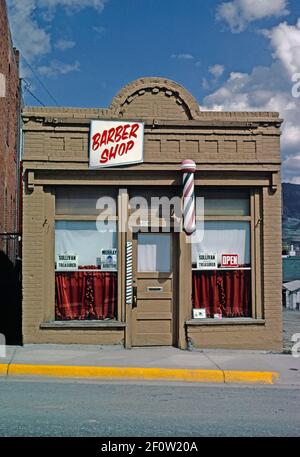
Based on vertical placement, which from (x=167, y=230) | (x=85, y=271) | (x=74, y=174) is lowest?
(x=85, y=271)

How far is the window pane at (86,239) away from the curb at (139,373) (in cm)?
251

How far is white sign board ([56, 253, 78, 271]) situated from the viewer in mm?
11250

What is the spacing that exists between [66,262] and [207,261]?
8.83 feet

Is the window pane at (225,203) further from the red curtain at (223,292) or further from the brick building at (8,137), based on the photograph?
the brick building at (8,137)

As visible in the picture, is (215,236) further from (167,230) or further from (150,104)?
(150,104)

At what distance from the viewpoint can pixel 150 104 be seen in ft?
37.2

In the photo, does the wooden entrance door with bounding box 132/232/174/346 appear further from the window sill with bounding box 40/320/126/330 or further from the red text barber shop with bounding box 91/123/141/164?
the red text barber shop with bounding box 91/123/141/164

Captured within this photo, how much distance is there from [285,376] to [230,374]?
90 centimetres

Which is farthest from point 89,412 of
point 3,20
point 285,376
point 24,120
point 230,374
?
point 3,20

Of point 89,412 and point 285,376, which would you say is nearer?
point 89,412

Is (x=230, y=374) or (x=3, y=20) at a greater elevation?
(x=3, y=20)

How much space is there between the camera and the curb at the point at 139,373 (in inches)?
364

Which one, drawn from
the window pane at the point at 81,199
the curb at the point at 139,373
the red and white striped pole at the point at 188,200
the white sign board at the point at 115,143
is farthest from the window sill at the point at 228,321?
the white sign board at the point at 115,143

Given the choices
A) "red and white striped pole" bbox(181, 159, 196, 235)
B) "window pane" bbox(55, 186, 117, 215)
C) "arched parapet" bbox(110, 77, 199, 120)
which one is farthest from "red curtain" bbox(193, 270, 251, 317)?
"arched parapet" bbox(110, 77, 199, 120)
